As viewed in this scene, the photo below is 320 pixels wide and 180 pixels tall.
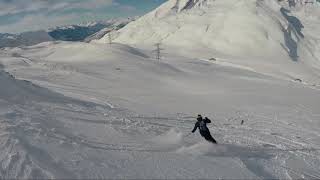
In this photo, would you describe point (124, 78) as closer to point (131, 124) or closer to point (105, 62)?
point (105, 62)

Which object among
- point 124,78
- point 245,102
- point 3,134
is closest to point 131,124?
point 3,134

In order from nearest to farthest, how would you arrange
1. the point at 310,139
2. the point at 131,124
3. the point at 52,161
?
the point at 52,161 → the point at 131,124 → the point at 310,139

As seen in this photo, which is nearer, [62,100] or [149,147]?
[149,147]

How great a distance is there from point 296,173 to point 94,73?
6281 cm

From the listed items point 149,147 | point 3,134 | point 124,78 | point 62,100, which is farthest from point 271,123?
point 124,78

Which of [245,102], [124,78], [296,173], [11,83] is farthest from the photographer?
[124,78]

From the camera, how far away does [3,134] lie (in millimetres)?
18828

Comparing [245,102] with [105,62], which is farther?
[105,62]

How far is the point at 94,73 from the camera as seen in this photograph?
78750 mm

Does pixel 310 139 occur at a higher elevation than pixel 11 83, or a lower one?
lower

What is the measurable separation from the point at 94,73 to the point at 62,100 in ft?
143

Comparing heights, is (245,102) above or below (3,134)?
below

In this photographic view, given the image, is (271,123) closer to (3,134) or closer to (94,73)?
(3,134)

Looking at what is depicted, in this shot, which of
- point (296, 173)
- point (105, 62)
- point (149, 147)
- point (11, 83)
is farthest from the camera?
point (105, 62)
